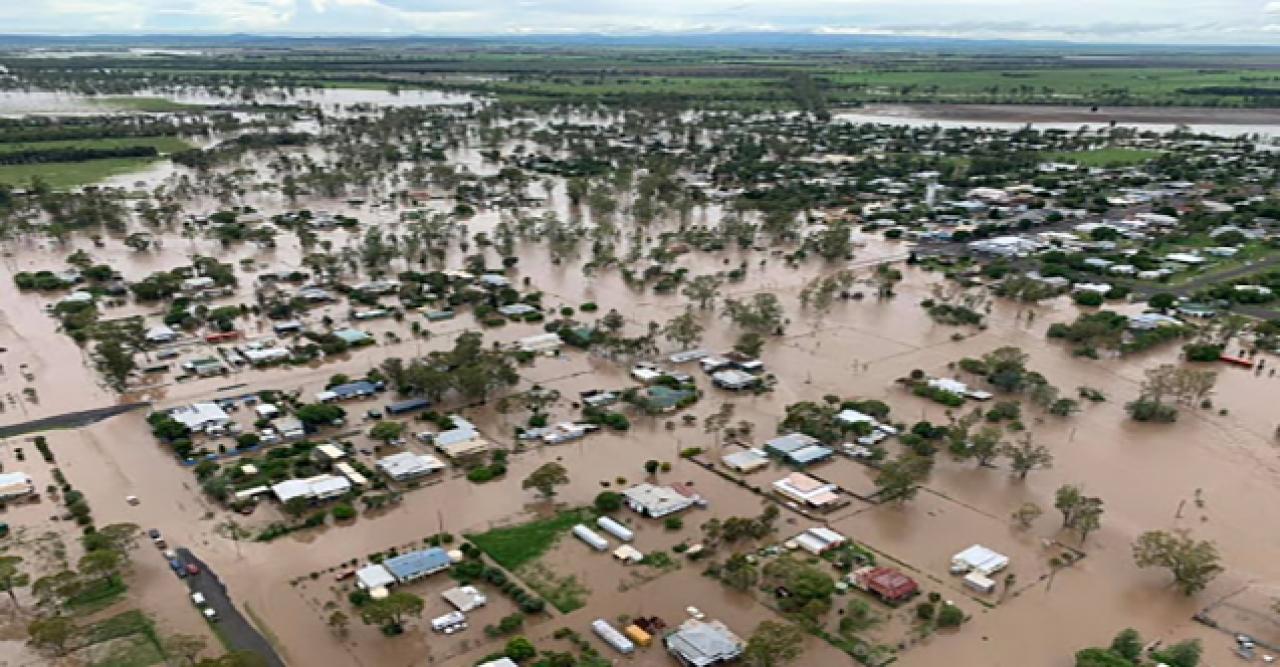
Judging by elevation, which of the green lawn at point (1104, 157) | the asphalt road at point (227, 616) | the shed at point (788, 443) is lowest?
the asphalt road at point (227, 616)

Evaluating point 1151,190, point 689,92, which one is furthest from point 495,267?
point 689,92

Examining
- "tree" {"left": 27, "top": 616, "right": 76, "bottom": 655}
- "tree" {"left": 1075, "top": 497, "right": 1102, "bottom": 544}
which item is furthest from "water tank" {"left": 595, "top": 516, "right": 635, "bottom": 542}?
"tree" {"left": 27, "top": 616, "right": 76, "bottom": 655}

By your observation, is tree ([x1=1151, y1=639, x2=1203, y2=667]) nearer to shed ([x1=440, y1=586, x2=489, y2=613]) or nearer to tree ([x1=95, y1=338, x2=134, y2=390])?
shed ([x1=440, y1=586, x2=489, y2=613])

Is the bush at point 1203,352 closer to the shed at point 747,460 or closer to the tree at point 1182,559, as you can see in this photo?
the tree at point 1182,559

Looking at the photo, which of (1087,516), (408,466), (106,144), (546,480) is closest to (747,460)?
(546,480)

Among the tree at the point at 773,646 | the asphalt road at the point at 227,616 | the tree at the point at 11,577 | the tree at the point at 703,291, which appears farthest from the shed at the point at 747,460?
the tree at the point at 11,577

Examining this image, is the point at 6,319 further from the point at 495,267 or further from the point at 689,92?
the point at 689,92

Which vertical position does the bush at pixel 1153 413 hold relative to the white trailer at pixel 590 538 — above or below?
above
